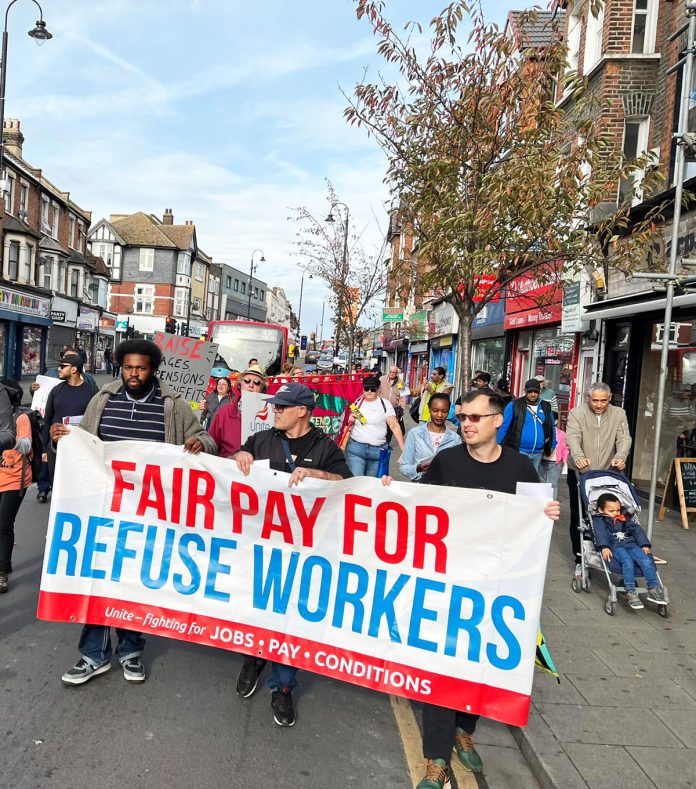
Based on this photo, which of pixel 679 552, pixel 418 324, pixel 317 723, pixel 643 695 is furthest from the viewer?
pixel 418 324

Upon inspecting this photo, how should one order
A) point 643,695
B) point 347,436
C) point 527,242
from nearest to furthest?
point 643,695 → point 527,242 → point 347,436

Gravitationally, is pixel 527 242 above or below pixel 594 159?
below

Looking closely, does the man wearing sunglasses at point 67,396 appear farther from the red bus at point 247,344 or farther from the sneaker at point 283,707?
the red bus at point 247,344

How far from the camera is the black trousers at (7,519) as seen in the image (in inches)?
207

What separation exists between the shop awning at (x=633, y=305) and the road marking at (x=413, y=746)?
669 centimetres

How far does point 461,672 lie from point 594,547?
10.6ft

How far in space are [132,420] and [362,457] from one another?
15.5 feet

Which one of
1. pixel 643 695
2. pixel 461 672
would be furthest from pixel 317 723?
Answer: pixel 643 695

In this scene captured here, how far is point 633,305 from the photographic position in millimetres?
10406

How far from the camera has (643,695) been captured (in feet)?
13.6

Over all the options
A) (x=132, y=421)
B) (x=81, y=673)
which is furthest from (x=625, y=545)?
(x=81, y=673)

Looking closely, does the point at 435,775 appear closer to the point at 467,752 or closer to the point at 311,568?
the point at 467,752

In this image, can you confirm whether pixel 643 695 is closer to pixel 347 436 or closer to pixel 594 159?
pixel 347 436

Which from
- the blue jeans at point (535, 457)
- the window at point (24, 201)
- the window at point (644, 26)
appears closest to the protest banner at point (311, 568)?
the blue jeans at point (535, 457)
